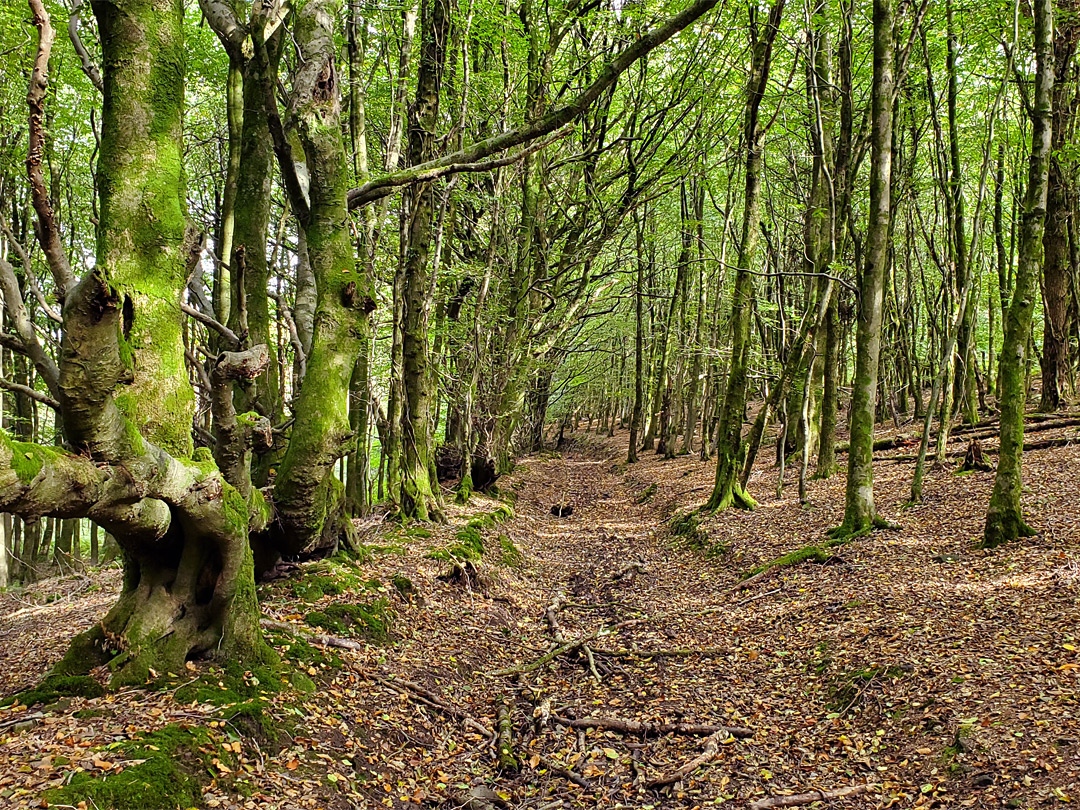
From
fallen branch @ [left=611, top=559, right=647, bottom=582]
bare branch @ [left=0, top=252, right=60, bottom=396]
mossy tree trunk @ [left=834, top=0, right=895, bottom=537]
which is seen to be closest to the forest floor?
fallen branch @ [left=611, top=559, right=647, bottom=582]

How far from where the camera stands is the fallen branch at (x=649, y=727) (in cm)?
541

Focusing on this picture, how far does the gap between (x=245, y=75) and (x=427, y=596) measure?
258 inches

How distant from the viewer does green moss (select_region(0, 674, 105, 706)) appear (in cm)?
413

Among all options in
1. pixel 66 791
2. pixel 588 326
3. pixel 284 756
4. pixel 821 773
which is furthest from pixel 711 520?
pixel 588 326

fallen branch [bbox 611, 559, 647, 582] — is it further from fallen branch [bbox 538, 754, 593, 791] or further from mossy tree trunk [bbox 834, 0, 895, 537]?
fallen branch [bbox 538, 754, 593, 791]

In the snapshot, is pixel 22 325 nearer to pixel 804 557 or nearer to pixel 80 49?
pixel 80 49

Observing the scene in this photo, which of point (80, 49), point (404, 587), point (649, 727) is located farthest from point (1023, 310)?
point (80, 49)

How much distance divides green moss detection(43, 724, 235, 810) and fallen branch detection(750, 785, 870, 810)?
3.40 meters

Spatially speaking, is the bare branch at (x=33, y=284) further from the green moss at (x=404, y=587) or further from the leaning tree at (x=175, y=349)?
the green moss at (x=404, y=587)

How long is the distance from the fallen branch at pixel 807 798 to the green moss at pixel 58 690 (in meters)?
4.36

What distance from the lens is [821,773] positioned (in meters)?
4.67

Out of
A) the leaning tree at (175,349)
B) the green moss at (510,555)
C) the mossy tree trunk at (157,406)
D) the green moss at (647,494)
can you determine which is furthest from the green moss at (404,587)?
the green moss at (647,494)

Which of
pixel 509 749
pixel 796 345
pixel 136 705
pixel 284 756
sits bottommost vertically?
pixel 509 749

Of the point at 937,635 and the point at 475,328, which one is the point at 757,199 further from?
the point at 937,635
